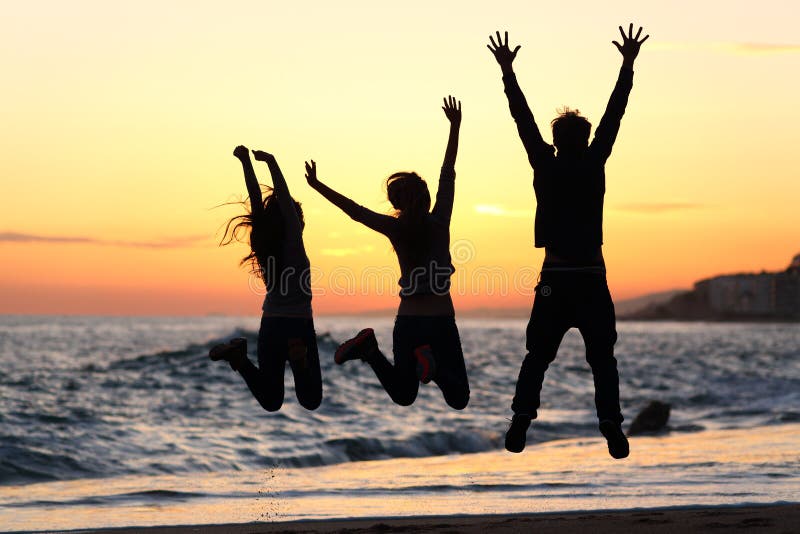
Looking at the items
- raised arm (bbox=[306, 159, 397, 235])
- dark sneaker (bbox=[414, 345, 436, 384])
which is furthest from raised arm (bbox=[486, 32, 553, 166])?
dark sneaker (bbox=[414, 345, 436, 384])

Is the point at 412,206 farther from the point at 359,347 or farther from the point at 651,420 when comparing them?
the point at 651,420

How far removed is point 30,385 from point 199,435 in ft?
41.6

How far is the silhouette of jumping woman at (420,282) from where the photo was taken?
9016mm

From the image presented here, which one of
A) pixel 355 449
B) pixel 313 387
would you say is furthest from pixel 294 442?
pixel 313 387

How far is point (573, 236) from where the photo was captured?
8164 millimetres

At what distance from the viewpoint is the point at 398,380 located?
364 inches

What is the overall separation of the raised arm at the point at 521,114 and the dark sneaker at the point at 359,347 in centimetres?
219

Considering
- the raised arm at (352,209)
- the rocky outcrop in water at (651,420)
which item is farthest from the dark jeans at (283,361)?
the rocky outcrop in water at (651,420)

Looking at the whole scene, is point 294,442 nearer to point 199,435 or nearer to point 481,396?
point 199,435

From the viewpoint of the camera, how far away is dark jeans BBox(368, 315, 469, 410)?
916 centimetres

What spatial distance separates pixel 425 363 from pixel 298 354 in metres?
1.21

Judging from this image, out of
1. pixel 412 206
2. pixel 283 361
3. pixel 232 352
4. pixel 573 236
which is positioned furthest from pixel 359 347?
pixel 573 236

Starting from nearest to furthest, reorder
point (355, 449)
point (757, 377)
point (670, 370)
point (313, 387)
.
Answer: point (313, 387)
point (355, 449)
point (757, 377)
point (670, 370)

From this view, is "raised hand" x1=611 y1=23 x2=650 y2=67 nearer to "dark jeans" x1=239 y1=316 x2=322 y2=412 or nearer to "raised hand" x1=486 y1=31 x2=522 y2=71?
"raised hand" x1=486 y1=31 x2=522 y2=71
